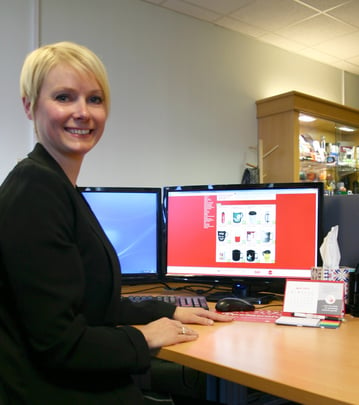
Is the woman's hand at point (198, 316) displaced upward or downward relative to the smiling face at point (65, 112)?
downward

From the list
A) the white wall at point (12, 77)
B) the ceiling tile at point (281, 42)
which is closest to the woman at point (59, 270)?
the white wall at point (12, 77)

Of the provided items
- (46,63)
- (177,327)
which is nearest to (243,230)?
(177,327)

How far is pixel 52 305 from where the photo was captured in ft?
2.55

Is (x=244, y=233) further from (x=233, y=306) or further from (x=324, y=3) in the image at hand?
(x=324, y=3)

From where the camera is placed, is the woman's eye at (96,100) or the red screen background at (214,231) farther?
the red screen background at (214,231)

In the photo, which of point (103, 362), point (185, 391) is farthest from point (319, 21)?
point (103, 362)

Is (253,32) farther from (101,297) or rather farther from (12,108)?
(101,297)

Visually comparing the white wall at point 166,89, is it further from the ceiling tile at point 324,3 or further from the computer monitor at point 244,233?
the computer monitor at point 244,233

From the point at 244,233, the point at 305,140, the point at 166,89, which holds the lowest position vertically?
the point at 244,233

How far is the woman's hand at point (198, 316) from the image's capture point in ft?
4.31

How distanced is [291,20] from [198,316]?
336 centimetres

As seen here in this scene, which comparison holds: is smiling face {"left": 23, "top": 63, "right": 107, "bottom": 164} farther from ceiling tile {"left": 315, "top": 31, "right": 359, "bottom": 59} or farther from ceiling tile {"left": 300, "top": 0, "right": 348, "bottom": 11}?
ceiling tile {"left": 315, "top": 31, "right": 359, "bottom": 59}

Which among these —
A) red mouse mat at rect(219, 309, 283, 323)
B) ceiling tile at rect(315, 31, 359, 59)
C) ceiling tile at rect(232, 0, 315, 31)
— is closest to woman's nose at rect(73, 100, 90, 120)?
red mouse mat at rect(219, 309, 283, 323)

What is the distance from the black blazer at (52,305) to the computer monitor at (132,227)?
905 mm
